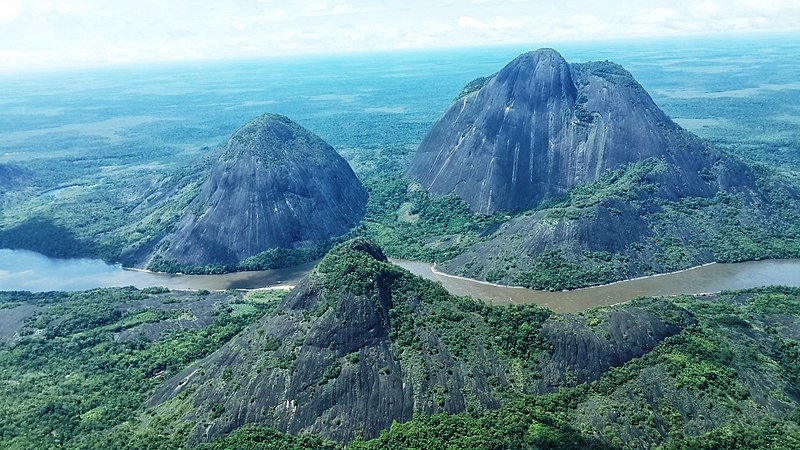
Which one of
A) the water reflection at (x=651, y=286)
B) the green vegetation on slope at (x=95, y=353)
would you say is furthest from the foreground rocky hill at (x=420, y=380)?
the water reflection at (x=651, y=286)

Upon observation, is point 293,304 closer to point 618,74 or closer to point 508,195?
point 508,195

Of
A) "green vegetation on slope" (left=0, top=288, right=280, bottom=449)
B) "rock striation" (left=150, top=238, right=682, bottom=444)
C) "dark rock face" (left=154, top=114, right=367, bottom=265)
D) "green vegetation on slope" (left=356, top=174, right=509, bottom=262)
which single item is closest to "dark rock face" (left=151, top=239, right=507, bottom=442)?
"rock striation" (left=150, top=238, right=682, bottom=444)

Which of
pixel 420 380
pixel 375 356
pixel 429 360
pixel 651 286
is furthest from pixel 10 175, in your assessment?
pixel 651 286

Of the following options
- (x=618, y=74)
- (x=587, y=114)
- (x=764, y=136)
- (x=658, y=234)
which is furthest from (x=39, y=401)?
(x=764, y=136)

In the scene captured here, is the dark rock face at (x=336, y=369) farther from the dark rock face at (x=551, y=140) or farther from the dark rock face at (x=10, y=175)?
the dark rock face at (x=10, y=175)

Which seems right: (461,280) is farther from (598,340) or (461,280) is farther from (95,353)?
(95,353)

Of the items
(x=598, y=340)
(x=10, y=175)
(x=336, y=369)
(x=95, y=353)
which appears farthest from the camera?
(x=10, y=175)

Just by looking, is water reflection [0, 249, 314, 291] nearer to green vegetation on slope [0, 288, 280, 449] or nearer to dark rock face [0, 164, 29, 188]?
green vegetation on slope [0, 288, 280, 449]
